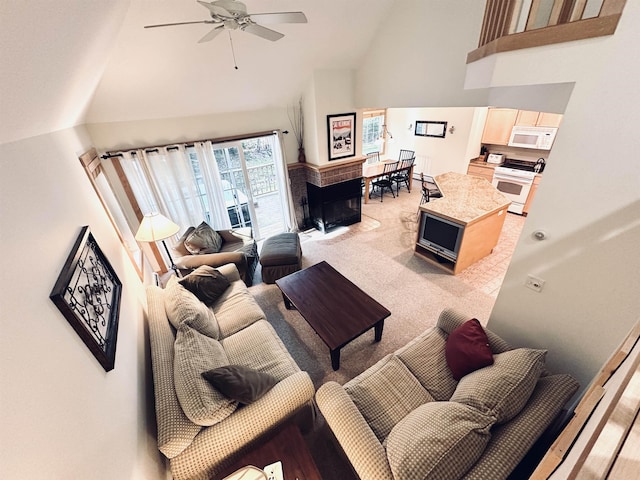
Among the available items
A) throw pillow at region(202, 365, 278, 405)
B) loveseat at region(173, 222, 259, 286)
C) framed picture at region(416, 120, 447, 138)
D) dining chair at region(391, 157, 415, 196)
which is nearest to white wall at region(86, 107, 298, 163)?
loveseat at region(173, 222, 259, 286)

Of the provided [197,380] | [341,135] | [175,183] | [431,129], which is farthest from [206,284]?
[431,129]

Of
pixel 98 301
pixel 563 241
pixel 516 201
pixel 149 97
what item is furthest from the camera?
pixel 516 201

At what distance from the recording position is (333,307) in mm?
2613

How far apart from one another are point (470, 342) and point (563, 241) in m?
0.89

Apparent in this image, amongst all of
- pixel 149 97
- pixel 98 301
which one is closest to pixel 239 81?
pixel 149 97

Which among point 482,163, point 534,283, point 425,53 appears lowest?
point 482,163

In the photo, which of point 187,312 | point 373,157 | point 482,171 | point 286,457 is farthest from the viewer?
point 373,157

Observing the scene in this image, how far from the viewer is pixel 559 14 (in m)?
1.34

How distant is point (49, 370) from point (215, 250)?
9.18 ft

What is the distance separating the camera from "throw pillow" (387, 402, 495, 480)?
3.87ft

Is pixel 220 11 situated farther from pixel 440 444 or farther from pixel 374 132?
pixel 374 132

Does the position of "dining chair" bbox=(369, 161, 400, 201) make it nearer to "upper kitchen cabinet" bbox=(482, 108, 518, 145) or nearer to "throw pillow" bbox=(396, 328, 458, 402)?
"upper kitchen cabinet" bbox=(482, 108, 518, 145)

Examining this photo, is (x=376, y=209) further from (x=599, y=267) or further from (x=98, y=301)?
(x=98, y=301)

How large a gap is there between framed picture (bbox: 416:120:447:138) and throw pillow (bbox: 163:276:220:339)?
6.43 m
